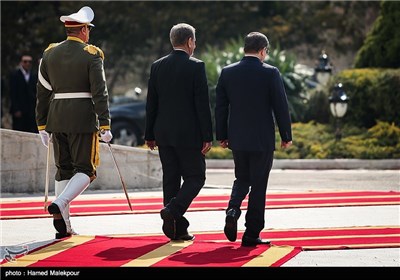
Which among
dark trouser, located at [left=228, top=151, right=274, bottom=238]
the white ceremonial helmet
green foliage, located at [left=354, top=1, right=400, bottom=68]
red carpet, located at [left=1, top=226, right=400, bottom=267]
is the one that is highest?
green foliage, located at [left=354, top=1, right=400, bottom=68]

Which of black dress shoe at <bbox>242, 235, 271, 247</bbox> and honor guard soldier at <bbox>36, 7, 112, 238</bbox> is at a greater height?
honor guard soldier at <bbox>36, 7, 112, 238</bbox>

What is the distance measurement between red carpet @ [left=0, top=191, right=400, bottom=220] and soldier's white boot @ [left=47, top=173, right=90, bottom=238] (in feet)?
6.56

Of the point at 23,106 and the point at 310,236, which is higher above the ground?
the point at 23,106

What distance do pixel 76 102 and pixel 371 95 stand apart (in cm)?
1201

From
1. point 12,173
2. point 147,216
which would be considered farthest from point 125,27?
point 147,216

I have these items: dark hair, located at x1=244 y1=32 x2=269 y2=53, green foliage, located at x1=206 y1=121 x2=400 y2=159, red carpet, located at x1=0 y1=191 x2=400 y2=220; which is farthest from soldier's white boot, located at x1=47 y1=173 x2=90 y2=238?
green foliage, located at x1=206 y1=121 x2=400 y2=159

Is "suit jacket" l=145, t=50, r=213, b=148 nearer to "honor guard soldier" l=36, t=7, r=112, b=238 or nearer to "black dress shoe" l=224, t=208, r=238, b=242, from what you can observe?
"honor guard soldier" l=36, t=7, r=112, b=238

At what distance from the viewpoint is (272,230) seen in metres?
11.7

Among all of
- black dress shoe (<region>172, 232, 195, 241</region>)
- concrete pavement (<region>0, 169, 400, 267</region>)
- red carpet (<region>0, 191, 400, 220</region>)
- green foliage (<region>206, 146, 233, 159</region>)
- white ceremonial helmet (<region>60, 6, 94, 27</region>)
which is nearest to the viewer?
concrete pavement (<region>0, 169, 400, 267</region>)

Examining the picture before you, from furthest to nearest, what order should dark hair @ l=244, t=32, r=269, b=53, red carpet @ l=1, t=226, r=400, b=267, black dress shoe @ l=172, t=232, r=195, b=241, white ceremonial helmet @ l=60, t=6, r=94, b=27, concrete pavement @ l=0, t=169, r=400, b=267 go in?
white ceremonial helmet @ l=60, t=6, r=94, b=27 → black dress shoe @ l=172, t=232, r=195, b=241 → dark hair @ l=244, t=32, r=269, b=53 → concrete pavement @ l=0, t=169, r=400, b=267 → red carpet @ l=1, t=226, r=400, b=267

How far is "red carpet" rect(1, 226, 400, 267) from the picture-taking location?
938cm

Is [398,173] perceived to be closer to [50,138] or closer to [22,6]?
[50,138]

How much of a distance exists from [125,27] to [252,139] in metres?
26.6

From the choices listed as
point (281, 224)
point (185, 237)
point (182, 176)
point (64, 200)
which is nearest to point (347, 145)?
point (281, 224)
